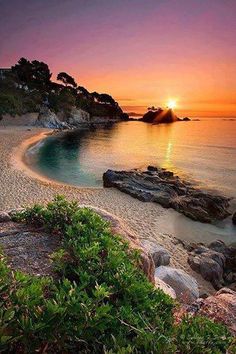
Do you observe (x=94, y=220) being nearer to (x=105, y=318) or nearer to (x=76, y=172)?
(x=105, y=318)

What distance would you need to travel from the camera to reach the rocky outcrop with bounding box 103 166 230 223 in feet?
64.8

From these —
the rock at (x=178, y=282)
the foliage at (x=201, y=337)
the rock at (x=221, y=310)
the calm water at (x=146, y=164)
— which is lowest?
the calm water at (x=146, y=164)

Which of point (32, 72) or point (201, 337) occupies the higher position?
point (32, 72)

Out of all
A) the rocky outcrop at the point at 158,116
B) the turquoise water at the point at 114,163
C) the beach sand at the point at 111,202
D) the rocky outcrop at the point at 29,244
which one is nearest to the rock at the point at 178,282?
the beach sand at the point at 111,202

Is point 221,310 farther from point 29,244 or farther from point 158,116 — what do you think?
point 158,116

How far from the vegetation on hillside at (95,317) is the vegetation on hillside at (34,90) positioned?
232 feet

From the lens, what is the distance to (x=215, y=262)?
41.4ft

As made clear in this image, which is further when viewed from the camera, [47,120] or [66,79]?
[66,79]

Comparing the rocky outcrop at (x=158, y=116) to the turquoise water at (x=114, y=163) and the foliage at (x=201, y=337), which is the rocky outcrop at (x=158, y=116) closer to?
the turquoise water at (x=114, y=163)

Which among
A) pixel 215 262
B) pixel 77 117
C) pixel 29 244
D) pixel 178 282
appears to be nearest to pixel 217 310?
pixel 29 244

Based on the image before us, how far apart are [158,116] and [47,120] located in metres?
102

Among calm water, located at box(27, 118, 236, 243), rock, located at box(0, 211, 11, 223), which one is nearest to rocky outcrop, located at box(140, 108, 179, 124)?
calm water, located at box(27, 118, 236, 243)

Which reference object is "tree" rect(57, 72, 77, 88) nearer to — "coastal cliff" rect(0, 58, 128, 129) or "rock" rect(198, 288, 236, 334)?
"coastal cliff" rect(0, 58, 128, 129)

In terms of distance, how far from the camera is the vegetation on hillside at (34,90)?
7373 centimetres
